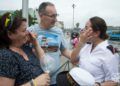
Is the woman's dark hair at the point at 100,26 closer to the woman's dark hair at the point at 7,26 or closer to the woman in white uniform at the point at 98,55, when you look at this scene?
the woman in white uniform at the point at 98,55

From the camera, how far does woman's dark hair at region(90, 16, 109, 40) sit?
388 centimetres

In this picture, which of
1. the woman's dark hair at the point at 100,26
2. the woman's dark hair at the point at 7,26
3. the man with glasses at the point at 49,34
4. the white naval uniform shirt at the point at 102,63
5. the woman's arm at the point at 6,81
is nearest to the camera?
the woman's arm at the point at 6,81

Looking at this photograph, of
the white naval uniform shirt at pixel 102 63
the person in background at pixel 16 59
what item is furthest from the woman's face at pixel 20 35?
the white naval uniform shirt at pixel 102 63

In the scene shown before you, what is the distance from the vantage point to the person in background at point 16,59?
304cm

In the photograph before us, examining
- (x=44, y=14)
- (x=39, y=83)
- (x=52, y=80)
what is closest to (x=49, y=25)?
(x=44, y=14)

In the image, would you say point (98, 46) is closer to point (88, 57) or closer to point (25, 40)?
point (88, 57)

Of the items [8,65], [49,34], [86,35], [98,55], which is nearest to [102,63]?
[98,55]

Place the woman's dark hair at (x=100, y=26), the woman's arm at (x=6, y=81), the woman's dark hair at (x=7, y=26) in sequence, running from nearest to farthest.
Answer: the woman's arm at (x=6, y=81) < the woman's dark hair at (x=7, y=26) < the woman's dark hair at (x=100, y=26)

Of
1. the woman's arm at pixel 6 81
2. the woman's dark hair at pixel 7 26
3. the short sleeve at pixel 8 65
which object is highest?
the woman's dark hair at pixel 7 26

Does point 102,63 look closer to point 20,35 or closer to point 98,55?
point 98,55

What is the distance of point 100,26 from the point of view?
389 cm

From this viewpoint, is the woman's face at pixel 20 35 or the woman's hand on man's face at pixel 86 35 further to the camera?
the woman's hand on man's face at pixel 86 35

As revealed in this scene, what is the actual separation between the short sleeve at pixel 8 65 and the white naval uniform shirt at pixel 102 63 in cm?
101

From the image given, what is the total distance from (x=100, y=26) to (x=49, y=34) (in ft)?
2.68
